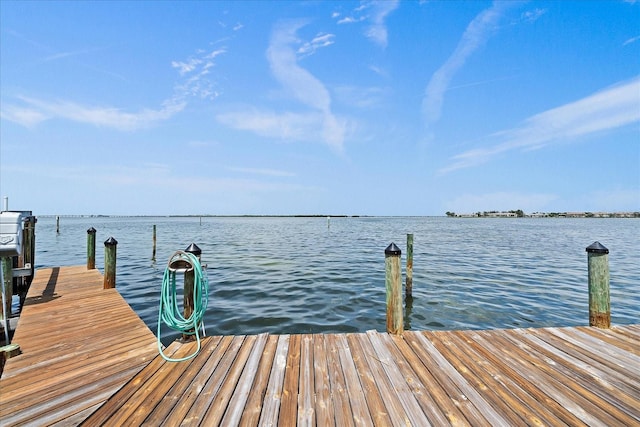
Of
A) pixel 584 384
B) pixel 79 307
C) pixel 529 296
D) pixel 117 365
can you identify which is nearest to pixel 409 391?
pixel 584 384

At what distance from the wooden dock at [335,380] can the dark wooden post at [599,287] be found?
24 centimetres

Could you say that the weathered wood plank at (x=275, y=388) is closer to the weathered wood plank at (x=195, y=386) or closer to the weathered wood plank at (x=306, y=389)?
the weathered wood plank at (x=306, y=389)

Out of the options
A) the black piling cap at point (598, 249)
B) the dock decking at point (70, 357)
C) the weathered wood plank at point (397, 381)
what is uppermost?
the black piling cap at point (598, 249)

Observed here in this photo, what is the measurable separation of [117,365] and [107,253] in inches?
211

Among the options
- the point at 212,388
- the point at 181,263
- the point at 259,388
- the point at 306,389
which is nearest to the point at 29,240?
the point at 181,263

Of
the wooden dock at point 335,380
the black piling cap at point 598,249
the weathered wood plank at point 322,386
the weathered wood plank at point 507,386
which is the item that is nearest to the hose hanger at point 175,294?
the wooden dock at point 335,380

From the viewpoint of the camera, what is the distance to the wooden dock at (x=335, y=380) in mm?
2814

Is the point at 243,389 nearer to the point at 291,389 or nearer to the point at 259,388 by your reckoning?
the point at 259,388

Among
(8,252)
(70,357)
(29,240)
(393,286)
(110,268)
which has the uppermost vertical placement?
(8,252)

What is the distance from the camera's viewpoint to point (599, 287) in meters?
5.25

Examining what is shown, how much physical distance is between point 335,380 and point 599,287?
210 inches

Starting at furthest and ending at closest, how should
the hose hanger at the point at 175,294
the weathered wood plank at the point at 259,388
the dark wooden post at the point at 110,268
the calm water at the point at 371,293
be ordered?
1. the dark wooden post at the point at 110,268
2. the calm water at the point at 371,293
3. the hose hanger at the point at 175,294
4. the weathered wood plank at the point at 259,388

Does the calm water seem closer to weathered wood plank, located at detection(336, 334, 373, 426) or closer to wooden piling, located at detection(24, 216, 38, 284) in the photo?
wooden piling, located at detection(24, 216, 38, 284)

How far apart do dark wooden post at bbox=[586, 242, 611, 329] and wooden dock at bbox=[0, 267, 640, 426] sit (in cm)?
24
